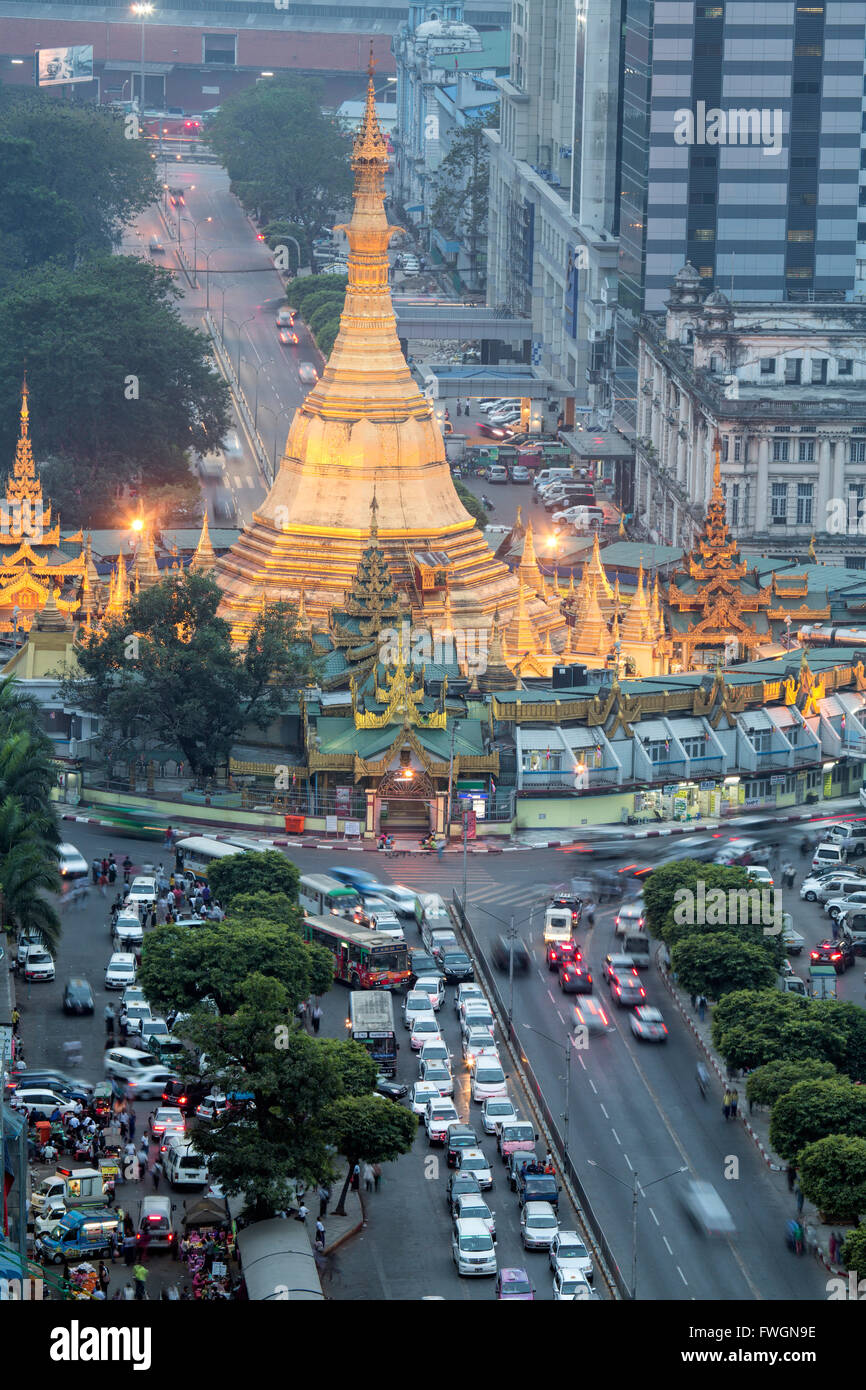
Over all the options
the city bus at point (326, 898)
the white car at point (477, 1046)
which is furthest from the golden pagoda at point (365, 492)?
the white car at point (477, 1046)

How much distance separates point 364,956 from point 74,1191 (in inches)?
1013

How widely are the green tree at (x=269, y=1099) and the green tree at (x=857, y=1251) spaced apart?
15.9m

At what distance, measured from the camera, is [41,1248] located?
9875 cm

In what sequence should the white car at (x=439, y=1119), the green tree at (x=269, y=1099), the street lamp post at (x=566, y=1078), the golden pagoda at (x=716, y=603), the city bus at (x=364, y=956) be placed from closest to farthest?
the green tree at (x=269, y=1099) < the street lamp post at (x=566, y=1078) < the white car at (x=439, y=1119) < the city bus at (x=364, y=956) < the golden pagoda at (x=716, y=603)

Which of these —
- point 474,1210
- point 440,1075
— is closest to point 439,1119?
point 440,1075

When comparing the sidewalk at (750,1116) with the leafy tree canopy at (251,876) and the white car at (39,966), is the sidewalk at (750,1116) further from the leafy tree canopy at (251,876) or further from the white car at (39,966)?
the white car at (39,966)

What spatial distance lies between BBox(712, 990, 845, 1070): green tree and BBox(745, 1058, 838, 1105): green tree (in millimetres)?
1505

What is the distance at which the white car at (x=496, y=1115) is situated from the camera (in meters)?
110

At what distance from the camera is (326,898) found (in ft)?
433

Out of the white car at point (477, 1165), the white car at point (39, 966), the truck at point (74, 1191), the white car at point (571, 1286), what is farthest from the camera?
the white car at point (39, 966)
